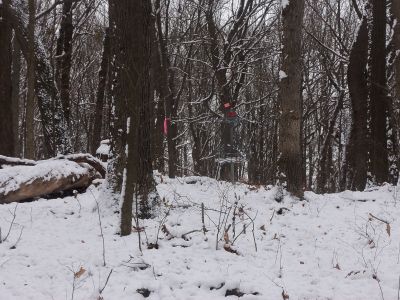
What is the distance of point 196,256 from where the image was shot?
12.6 ft

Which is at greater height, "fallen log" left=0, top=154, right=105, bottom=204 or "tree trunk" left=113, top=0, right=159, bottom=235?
"tree trunk" left=113, top=0, right=159, bottom=235

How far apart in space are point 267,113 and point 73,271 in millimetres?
20659

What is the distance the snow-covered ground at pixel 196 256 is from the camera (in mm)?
3117

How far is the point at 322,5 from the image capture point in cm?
1753

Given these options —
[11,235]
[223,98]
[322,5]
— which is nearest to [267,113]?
[322,5]

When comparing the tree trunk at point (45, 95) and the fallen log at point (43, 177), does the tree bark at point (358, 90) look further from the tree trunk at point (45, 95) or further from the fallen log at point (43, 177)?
the tree trunk at point (45, 95)

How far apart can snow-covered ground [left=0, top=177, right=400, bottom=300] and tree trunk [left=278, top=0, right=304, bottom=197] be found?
719 mm

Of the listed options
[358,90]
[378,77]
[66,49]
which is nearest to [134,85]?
[378,77]

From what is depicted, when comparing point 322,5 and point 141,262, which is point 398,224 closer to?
point 141,262

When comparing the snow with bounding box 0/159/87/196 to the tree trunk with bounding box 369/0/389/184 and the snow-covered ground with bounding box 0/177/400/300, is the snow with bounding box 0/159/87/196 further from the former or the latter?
the tree trunk with bounding box 369/0/389/184

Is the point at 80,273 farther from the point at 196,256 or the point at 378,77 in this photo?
the point at 378,77

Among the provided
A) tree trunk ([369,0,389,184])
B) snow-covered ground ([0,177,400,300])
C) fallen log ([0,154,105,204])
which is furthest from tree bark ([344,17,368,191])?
fallen log ([0,154,105,204])

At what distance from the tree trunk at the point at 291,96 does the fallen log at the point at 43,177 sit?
333 cm

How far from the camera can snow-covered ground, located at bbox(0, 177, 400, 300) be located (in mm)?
3117
